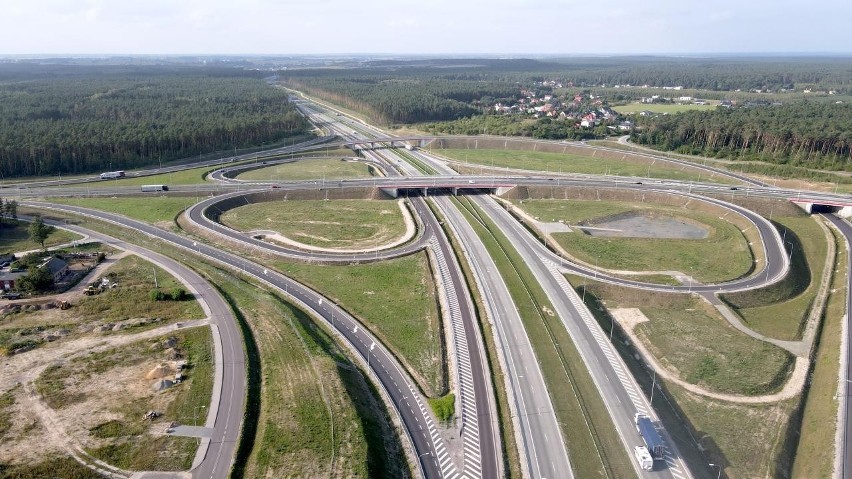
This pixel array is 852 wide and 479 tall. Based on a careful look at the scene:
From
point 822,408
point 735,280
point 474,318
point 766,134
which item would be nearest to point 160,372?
point 474,318

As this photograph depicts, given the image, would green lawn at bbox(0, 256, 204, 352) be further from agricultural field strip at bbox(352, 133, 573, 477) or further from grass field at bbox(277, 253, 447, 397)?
agricultural field strip at bbox(352, 133, 573, 477)

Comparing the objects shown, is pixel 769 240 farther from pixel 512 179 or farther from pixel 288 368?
pixel 288 368

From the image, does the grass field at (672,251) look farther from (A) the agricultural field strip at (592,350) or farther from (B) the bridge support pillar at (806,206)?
(B) the bridge support pillar at (806,206)

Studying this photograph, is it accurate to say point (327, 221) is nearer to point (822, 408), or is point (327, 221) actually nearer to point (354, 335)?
point (354, 335)

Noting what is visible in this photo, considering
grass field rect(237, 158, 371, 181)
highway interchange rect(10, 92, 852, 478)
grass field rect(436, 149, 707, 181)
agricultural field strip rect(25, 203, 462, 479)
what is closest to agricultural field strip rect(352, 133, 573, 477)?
highway interchange rect(10, 92, 852, 478)

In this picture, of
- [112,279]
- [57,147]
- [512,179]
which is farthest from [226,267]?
[57,147]

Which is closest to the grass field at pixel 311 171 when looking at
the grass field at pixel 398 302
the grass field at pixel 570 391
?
the grass field at pixel 398 302
